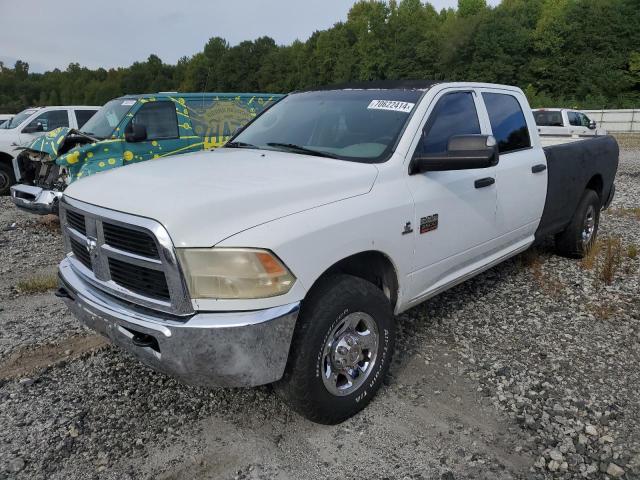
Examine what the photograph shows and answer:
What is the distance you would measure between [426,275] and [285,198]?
1228 mm

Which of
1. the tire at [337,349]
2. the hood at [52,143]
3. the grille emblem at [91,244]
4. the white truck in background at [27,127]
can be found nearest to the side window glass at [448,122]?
the tire at [337,349]

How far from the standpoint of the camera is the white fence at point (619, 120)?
30844 millimetres

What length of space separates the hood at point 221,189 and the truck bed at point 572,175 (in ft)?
8.41

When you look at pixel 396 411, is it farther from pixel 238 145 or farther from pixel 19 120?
pixel 19 120

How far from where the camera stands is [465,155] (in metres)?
3.04

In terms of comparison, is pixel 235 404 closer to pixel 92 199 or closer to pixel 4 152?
pixel 92 199

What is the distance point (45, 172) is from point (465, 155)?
6.74 metres

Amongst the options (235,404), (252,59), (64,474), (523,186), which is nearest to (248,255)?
(235,404)

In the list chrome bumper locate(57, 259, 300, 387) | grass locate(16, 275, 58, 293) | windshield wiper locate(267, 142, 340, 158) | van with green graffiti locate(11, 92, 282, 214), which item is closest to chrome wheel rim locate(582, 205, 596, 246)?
windshield wiper locate(267, 142, 340, 158)

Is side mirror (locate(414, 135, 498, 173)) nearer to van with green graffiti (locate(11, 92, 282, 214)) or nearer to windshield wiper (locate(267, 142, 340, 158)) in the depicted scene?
windshield wiper (locate(267, 142, 340, 158))

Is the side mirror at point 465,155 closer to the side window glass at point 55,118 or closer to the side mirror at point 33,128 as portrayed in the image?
the side window glass at point 55,118

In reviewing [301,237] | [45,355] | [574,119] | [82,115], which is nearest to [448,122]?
[301,237]

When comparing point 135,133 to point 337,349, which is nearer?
point 337,349

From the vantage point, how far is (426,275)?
3338mm
